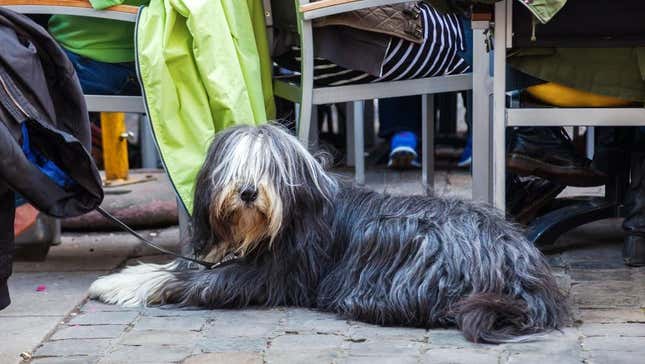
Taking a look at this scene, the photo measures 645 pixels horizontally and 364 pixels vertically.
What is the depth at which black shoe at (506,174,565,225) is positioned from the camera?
488 centimetres

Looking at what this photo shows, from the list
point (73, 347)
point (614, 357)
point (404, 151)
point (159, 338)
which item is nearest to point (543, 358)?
point (614, 357)

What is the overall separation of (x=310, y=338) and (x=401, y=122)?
3.44m

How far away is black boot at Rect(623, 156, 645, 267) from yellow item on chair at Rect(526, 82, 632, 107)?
0.34m

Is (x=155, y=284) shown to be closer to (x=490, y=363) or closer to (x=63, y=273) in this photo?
(x=63, y=273)

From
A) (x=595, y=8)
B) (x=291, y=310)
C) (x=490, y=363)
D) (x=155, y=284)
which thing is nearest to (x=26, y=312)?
(x=155, y=284)

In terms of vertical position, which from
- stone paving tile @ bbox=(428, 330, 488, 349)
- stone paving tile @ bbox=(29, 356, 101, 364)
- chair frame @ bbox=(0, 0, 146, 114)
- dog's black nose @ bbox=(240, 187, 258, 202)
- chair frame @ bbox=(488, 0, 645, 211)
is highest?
chair frame @ bbox=(0, 0, 146, 114)

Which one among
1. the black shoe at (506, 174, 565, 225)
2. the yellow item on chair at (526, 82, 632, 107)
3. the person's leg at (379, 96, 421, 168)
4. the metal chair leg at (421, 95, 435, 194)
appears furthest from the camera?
the person's leg at (379, 96, 421, 168)

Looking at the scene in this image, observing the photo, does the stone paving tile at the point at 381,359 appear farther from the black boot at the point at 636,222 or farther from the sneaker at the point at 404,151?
the sneaker at the point at 404,151

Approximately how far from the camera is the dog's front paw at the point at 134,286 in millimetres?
4047

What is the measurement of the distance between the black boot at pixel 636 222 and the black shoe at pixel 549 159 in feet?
0.90

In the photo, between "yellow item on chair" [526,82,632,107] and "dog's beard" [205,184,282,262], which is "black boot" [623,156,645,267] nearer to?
"yellow item on chair" [526,82,632,107]

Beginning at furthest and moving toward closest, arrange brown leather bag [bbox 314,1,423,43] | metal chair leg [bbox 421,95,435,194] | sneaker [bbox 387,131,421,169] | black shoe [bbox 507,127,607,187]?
sneaker [bbox 387,131,421,169], metal chair leg [bbox 421,95,435,194], black shoe [bbox 507,127,607,187], brown leather bag [bbox 314,1,423,43]

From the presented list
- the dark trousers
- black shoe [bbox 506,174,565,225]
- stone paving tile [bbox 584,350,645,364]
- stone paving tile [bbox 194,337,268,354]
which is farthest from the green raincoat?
stone paving tile [bbox 584,350,645,364]

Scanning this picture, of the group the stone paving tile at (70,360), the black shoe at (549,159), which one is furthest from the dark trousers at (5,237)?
the black shoe at (549,159)
